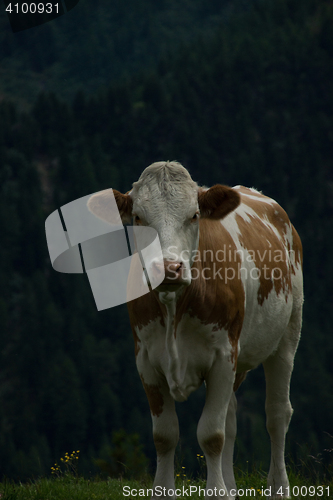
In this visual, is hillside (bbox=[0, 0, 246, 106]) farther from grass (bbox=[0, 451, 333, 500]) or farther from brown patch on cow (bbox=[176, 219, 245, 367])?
brown patch on cow (bbox=[176, 219, 245, 367])

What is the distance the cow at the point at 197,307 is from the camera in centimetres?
391

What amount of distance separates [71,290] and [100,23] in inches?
4053

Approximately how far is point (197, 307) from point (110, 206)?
2.98ft

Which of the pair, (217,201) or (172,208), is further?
(217,201)

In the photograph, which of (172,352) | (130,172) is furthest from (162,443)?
(130,172)

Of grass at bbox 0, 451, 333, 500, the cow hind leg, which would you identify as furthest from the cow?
grass at bbox 0, 451, 333, 500

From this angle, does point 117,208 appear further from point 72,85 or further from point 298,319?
point 72,85

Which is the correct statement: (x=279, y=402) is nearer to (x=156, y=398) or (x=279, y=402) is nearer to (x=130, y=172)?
(x=156, y=398)

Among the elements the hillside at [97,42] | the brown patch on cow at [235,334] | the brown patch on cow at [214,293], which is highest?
the brown patch on cow at [214,293]

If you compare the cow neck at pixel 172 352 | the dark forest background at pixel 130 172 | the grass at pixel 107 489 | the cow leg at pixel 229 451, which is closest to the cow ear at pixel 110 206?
the cow neck at pixel 172 352

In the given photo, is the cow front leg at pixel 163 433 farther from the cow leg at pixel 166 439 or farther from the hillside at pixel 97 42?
the hillside at pixel 97 42

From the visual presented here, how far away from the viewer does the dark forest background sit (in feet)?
229

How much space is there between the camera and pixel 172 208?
3.87 metres

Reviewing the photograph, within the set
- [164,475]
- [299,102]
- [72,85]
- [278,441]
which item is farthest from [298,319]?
[72,85]
